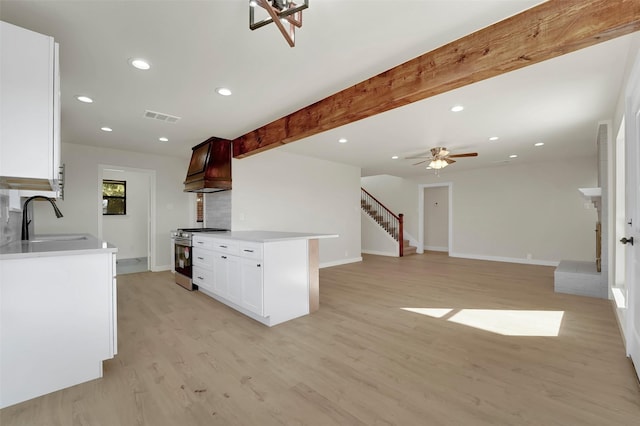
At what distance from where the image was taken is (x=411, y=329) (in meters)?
2.96

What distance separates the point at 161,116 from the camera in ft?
12.0

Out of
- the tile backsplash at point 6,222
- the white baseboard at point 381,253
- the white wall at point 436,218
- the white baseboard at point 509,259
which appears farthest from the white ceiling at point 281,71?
the white wall at point 436,218

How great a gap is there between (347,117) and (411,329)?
2.29 meters

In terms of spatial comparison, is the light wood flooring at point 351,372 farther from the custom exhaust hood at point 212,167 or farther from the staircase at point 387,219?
the staircase at point 387,219

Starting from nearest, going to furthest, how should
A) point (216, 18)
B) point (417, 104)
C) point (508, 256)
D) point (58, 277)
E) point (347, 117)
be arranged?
point (216, 18) → point (58, 277) → point (347, 117) → point (417, 104) → point (508, 256)

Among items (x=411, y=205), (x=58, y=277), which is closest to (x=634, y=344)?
(x=58, y=277)

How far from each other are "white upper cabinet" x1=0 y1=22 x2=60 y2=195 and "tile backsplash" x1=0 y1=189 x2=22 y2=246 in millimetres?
913

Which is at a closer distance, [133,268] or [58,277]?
[58,277]

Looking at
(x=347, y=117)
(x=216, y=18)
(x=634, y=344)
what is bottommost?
(x=634, y=344)

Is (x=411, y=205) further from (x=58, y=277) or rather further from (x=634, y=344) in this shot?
(x=58, y=277)

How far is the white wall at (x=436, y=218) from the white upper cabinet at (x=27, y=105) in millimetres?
9480

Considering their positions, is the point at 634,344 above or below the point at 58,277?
below

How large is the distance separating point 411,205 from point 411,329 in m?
6.84

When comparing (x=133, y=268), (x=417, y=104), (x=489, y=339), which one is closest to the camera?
(x=489, y=339)
